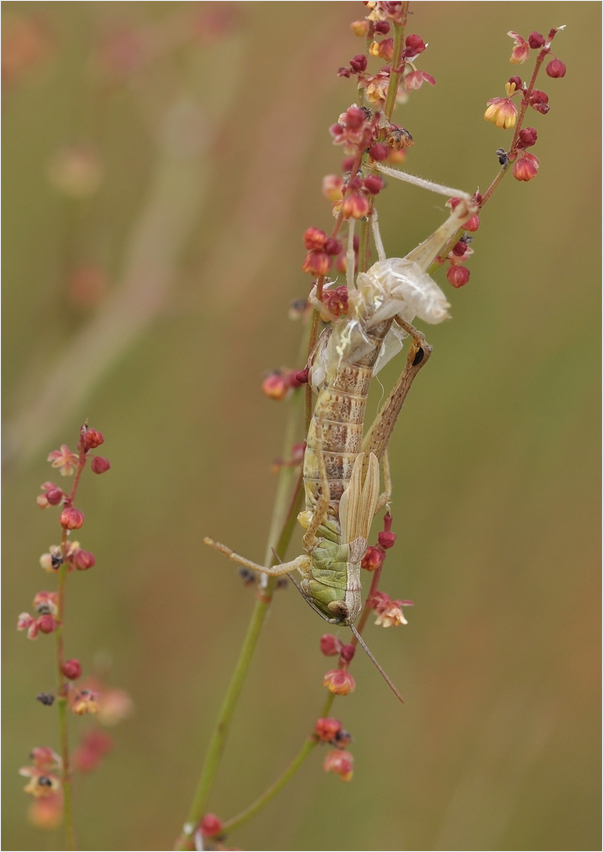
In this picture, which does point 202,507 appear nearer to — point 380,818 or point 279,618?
point 279,618

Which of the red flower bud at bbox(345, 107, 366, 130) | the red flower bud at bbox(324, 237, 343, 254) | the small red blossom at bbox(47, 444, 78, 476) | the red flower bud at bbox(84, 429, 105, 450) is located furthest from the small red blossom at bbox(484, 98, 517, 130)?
the small red blossom at bbox(47, 444, 78, 476)

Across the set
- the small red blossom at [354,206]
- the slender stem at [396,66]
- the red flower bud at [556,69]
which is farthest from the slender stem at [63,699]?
the red flower bud at [556,69]

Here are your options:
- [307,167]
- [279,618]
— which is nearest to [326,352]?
[279,618]

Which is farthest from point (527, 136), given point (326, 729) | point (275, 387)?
point (326, 729)

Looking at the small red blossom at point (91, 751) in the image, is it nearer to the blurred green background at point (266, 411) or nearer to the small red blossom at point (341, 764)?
the small red blossom at point (341, 764)

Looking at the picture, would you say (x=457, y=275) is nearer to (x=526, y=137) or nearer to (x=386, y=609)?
(x=526, y=137)
